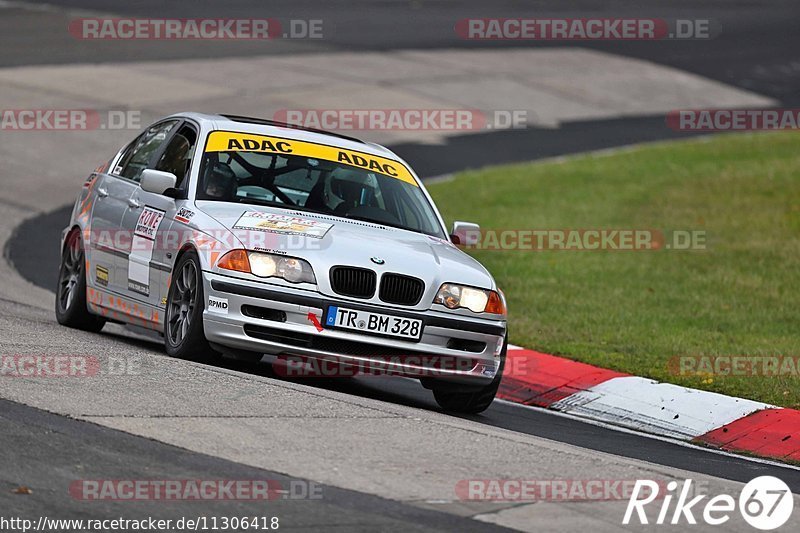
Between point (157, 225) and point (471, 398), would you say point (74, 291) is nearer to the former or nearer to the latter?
point (157, 225)

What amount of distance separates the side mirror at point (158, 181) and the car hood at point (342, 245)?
236mm

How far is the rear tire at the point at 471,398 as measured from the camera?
373 inches

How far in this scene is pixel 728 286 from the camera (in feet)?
50.1

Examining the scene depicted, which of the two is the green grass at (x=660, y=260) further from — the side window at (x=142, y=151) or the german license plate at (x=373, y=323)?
the side window at (x=142, y=151)

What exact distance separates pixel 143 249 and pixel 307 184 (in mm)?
1135

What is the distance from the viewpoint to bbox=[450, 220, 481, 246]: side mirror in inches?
404

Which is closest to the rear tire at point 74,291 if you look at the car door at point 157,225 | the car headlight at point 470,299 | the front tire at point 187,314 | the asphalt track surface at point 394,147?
the asphalt track surface at point 394,147

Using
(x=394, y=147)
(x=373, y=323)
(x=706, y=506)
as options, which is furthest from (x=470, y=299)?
A: (x=394, y=147)

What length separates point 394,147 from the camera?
23734 millimetres

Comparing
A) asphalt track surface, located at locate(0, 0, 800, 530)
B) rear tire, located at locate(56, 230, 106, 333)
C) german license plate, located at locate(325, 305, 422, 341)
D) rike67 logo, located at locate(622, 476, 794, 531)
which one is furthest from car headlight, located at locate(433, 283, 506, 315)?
rear tire, located at locate(56, 230, 106, 333)

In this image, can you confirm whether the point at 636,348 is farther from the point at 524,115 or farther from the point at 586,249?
the point at 524,115

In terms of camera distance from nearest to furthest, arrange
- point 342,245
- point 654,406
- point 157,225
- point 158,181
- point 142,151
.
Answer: point 342,245 → point 158,181 → point 157,225 → point 654,406 → point 142,151

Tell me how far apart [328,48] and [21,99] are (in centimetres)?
944

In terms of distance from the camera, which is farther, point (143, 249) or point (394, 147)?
point (394, 147)
